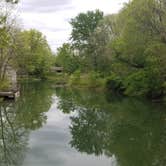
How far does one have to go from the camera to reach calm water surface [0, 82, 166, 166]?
1499cm

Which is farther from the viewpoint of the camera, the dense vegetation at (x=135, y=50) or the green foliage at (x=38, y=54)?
the green foliage at (x=38, y=54)

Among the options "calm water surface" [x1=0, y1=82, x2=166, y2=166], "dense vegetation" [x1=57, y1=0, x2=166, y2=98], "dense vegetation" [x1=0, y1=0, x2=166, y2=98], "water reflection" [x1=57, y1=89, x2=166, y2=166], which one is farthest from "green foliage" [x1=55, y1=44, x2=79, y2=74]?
"calm water surface" [x1=0, y1=82, x2=166, y2=166]

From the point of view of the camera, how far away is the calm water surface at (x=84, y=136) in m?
15.0

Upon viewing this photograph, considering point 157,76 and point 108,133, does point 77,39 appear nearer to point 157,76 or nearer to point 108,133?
point 157,76

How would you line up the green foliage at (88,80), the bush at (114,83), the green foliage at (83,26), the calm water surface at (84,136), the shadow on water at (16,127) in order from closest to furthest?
the calm water surface at (84,136) < the shadow on water at (16,127) < the bush at (114,83) < the green foliage at (88,80) < the green foliage at (83,26)

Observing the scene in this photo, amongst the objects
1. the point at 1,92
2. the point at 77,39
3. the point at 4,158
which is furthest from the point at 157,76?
the point at 77,39

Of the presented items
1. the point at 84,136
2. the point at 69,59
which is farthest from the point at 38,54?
the point at 84,136

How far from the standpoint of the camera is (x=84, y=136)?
Answer: 2011 centimetres

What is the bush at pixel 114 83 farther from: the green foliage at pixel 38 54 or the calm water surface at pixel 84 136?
the green foliage at pixel 38 54

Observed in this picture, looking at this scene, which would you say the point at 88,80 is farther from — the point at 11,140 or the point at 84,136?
the point at 11,140

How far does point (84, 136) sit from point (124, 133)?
217 centimetres

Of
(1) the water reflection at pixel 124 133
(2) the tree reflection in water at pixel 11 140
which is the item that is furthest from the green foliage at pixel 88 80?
(2) the tree reflection in water at pixel 11 140

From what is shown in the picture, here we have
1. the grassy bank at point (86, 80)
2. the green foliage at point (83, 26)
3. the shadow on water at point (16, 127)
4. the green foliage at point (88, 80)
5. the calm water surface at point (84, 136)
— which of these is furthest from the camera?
the green foliage at point (83, 26)

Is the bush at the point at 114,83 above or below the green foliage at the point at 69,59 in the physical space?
below
